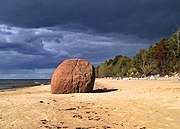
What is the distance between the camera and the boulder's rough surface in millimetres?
20828

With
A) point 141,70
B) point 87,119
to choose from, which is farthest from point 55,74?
point 141,70

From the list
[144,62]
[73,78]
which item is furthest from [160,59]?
[73,78]

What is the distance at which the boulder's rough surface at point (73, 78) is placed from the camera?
820 inches

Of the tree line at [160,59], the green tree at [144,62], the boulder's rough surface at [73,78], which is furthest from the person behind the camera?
the green tree at [144,62]

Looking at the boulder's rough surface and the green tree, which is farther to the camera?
the green tree

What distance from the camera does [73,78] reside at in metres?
20.8

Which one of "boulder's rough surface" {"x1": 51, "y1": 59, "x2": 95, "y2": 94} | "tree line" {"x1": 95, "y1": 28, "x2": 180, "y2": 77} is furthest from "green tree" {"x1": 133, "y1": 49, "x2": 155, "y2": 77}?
"boulder's rough surface" {"x1": 51, "y1": 59, "x2": 95, "y2": 94}

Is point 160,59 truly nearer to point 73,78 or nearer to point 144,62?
point 144,62

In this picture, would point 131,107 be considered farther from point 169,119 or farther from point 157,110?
point 169,119

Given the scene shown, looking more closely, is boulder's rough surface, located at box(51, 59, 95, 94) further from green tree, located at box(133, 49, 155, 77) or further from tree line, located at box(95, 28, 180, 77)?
green tree, located at box(133, 49, 155, 77)

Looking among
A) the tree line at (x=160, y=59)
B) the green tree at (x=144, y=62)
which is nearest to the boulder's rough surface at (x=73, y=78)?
the tree line at (x=160, y=59)

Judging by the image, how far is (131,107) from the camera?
Answer: 478 inches

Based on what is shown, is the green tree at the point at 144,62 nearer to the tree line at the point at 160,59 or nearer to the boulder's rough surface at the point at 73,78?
the tree line at the point at 160,59

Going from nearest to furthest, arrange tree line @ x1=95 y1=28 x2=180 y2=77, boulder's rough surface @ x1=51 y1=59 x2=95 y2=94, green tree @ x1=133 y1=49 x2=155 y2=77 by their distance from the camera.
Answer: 1. boulder's rough surface @ x1=51 y1=59 x2=95 y2=94
2. tree line @ x1=95 y1=28 x2=180 y2=77
3. green tree @ x1=133 y1=49 x2=155 y2=77
